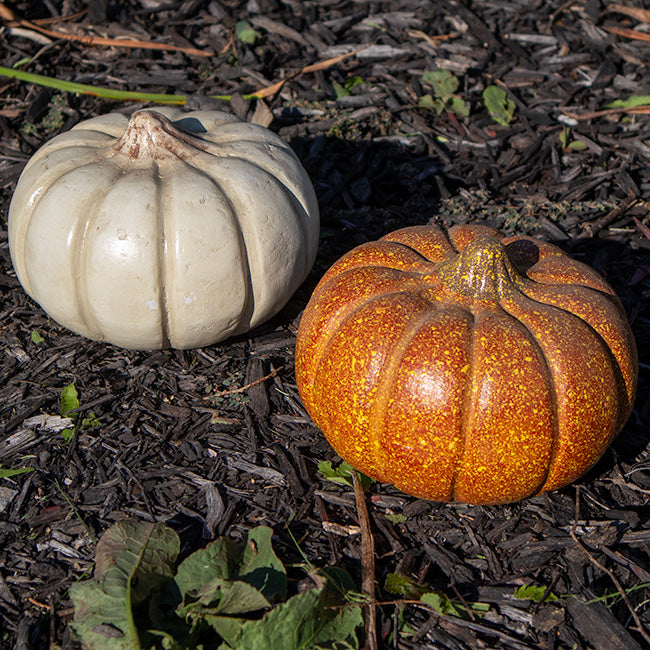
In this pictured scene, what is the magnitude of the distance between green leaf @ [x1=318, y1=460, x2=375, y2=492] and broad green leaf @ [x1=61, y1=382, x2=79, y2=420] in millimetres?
1304

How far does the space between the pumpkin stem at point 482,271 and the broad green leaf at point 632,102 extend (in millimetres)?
3467

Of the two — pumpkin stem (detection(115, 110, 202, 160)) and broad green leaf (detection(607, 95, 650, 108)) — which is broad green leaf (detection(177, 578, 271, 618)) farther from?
broad green leaf (detection(607, 95, 650, 108))

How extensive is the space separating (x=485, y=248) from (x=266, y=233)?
3.71 feet

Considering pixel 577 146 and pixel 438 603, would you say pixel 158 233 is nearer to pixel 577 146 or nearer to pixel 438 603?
pixel 438 603

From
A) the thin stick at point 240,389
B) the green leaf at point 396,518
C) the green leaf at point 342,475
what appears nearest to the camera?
the green leaf at point 396,518

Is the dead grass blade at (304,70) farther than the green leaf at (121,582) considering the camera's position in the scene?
Yes

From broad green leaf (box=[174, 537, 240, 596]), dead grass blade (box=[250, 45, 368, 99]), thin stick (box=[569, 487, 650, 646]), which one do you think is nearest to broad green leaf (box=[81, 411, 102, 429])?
broad green leaf (box=[174, 537, 240, 596])

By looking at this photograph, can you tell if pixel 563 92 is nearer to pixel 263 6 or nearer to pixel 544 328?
pixel 263 6

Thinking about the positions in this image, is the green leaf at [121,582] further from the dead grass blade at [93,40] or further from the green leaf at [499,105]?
the dead grass blade at [93,40]

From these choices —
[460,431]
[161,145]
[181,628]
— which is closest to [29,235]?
[161,145]

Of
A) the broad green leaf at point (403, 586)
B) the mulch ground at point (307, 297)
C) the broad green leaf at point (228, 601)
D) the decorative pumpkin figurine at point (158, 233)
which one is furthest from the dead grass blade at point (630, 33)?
the broad green leaf at point (228, 601)

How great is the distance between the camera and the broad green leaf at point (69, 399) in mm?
3769

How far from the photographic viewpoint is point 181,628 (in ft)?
8.91

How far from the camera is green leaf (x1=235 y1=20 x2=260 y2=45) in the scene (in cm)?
625
